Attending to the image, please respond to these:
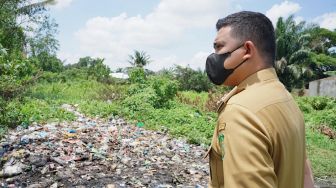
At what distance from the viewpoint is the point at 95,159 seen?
6.80 m

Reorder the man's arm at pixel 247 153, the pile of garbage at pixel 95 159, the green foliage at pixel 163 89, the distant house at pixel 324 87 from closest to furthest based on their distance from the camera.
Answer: the man's arm at pixel 247 153, the pile of garbage at pixel 95 159, the green foliage at pixel 163 89, the distant house at pixel 324 87

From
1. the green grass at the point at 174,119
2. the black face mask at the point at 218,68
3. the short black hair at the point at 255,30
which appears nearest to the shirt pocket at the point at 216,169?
the black face mask at the point at 218,68

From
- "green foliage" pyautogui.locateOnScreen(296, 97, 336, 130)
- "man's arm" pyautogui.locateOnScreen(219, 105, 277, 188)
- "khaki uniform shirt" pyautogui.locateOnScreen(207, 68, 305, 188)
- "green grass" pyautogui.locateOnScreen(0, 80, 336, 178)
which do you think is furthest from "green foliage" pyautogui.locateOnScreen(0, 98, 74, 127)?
"green foliage" pyautogui.locateOnScreen(296, 97, 336, 130)

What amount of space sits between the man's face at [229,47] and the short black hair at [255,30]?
19mm

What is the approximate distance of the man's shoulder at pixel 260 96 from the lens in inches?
53.1

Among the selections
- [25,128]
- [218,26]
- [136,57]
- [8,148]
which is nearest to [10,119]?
[25,128]

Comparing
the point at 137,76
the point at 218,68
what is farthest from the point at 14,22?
the point at 218,68

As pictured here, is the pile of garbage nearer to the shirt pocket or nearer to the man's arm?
the shirt pocket

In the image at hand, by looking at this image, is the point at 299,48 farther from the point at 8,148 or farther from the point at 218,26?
the point at 218,26

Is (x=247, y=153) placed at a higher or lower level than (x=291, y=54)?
lower

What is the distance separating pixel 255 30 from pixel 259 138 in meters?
0.46

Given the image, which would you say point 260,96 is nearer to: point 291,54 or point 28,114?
point 28,114

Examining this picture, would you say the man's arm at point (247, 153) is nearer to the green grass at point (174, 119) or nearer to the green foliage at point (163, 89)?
the green grass at point (174, 119)

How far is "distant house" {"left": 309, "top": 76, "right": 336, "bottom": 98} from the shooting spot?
24614 mm
